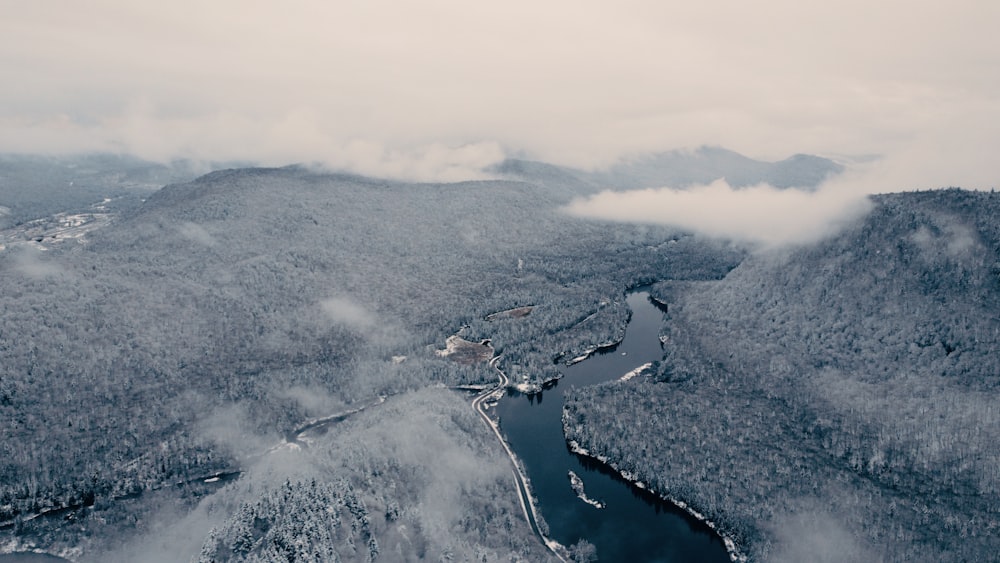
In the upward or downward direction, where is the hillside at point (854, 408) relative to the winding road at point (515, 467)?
upward

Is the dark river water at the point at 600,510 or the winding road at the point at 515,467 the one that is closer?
the winding road at the point at 515,467

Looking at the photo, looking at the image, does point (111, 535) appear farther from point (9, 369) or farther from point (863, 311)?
point (863, 311)

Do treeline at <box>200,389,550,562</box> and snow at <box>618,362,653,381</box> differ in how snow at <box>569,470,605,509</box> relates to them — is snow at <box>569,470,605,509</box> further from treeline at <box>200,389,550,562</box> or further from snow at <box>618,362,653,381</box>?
snow at <box>618,362,653,381</box>

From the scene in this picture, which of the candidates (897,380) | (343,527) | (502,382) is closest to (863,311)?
(897,380)

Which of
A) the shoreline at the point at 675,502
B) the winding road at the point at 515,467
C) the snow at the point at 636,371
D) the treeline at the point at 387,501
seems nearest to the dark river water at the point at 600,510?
the shoreline at the point at 675,502

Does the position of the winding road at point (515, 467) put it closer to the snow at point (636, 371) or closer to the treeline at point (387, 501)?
the treeline at point (387, 501)

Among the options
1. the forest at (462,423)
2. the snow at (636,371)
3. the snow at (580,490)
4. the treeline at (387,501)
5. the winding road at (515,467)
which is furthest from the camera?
the snow at (636,371)

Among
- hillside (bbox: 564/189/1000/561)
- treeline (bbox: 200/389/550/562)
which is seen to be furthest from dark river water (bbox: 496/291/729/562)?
treeline (bbox: 200/389/550/562)
